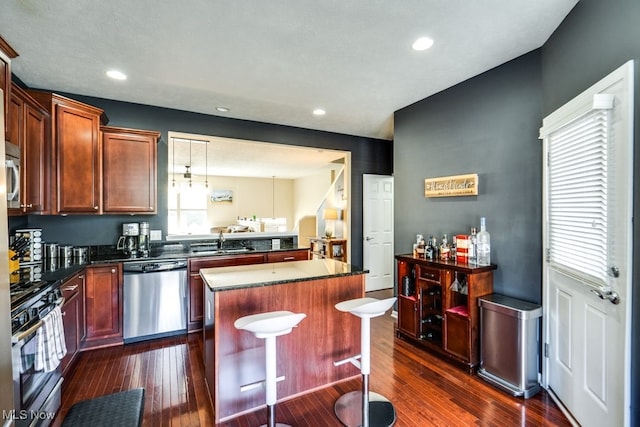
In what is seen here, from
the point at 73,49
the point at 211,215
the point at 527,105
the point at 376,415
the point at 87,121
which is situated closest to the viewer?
the point at 376,415

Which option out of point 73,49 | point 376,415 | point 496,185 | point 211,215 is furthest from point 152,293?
point 211,215

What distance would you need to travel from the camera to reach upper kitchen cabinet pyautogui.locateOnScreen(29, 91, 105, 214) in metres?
2.94

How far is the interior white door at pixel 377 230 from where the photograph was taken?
17.9 feet

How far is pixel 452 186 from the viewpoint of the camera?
10.9 ft

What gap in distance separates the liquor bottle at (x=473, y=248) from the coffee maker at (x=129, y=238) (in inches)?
147

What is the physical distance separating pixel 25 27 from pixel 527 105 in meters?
3.93

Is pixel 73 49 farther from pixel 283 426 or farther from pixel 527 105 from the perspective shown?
pixel 527 105

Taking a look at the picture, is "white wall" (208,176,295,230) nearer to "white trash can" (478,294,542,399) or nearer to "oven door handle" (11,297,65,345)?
"oven door handle" (11,297,65,345)

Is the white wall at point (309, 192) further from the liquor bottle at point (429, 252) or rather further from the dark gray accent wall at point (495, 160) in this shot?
the liquor bottle at point (429, 252)

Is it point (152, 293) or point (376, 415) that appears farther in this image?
point (152, 293)

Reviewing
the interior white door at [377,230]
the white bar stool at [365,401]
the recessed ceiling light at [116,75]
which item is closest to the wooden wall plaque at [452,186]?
the white bar stool at [365,401]

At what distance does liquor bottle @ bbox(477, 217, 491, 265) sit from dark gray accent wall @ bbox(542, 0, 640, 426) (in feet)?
3.57

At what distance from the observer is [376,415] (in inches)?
84.4

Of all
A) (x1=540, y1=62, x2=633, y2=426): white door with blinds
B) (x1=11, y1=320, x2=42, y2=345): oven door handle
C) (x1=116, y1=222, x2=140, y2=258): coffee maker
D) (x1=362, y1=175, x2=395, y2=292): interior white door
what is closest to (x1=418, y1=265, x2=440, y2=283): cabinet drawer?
(x1=540, y1=62, x2=633, y2=426): white door with blinds
